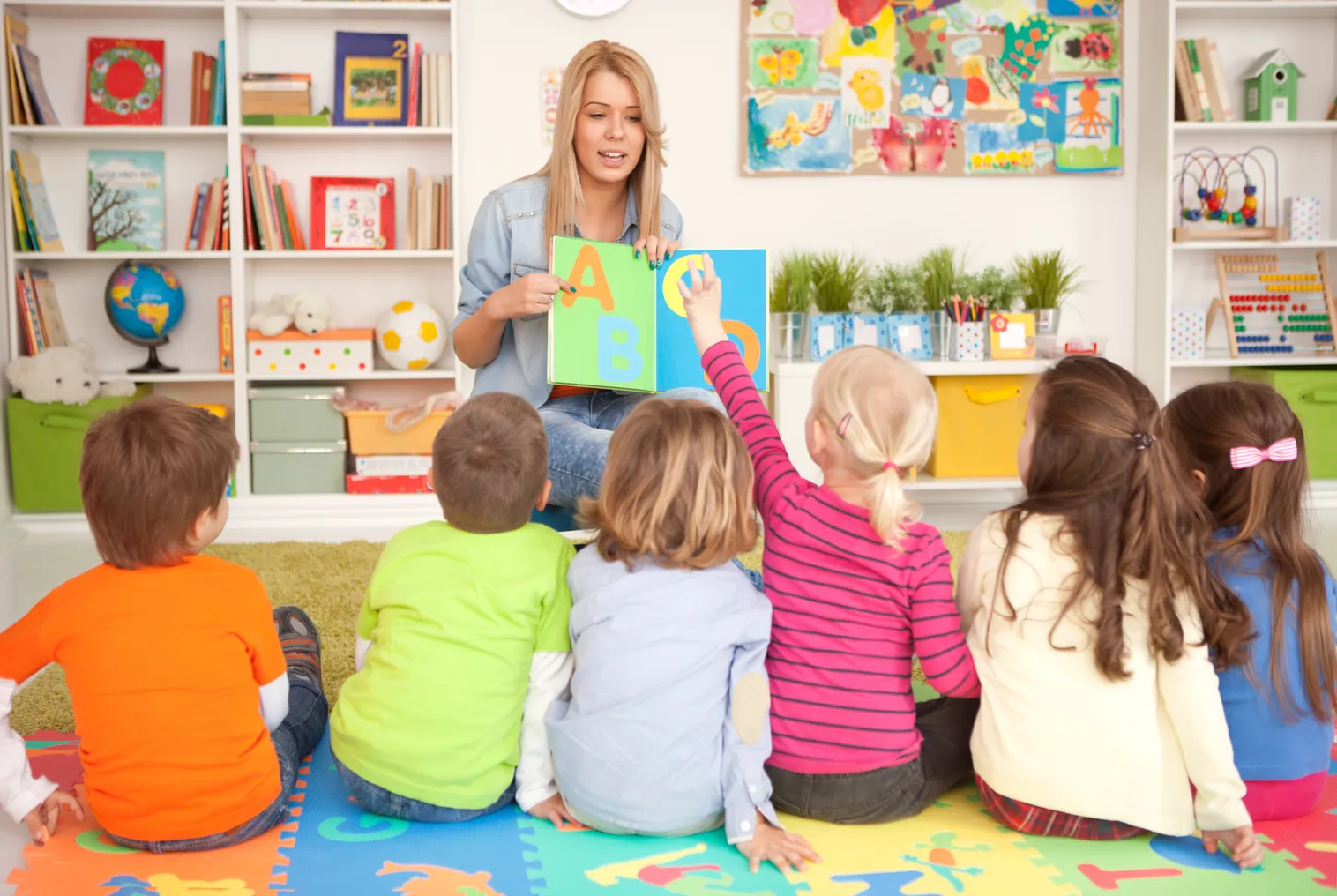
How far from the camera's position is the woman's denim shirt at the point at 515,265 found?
2.28 metres

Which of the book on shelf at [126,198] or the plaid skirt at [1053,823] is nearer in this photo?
the plaid skirt at [1053,823]

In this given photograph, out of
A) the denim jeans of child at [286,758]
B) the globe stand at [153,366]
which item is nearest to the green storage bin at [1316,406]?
the denim jeans of child at [286,758]

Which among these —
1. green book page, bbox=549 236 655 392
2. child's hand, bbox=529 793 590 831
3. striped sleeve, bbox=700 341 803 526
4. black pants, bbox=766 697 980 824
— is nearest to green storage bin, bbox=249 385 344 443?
green book page, bbox=549 236 655 392

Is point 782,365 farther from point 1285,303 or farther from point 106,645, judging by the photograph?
point 106,645

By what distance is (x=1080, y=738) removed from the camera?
1536 mm

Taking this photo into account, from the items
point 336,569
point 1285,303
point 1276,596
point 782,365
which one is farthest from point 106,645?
point 1285,303

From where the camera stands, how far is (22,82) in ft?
12.2

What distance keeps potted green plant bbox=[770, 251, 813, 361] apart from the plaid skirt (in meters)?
2.34

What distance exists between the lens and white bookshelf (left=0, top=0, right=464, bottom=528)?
380cm

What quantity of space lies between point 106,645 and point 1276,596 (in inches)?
57.0

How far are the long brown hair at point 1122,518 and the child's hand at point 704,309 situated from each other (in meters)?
0.53

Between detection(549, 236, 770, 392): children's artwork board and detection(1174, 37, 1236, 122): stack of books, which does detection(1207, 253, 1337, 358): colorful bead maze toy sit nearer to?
detection(1174, 37, 1236, 122): stack of books

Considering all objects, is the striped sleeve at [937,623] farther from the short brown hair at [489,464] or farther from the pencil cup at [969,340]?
the pencil cup at [969,340]

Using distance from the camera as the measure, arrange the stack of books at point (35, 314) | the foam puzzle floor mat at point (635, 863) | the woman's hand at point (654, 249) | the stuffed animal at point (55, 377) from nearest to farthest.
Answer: the foam puzzle floor mat at point (635, 863), the woman's hand at point (654, 249), the stuffed animal at point (55, 377), the stack of books at point (35, 314)
